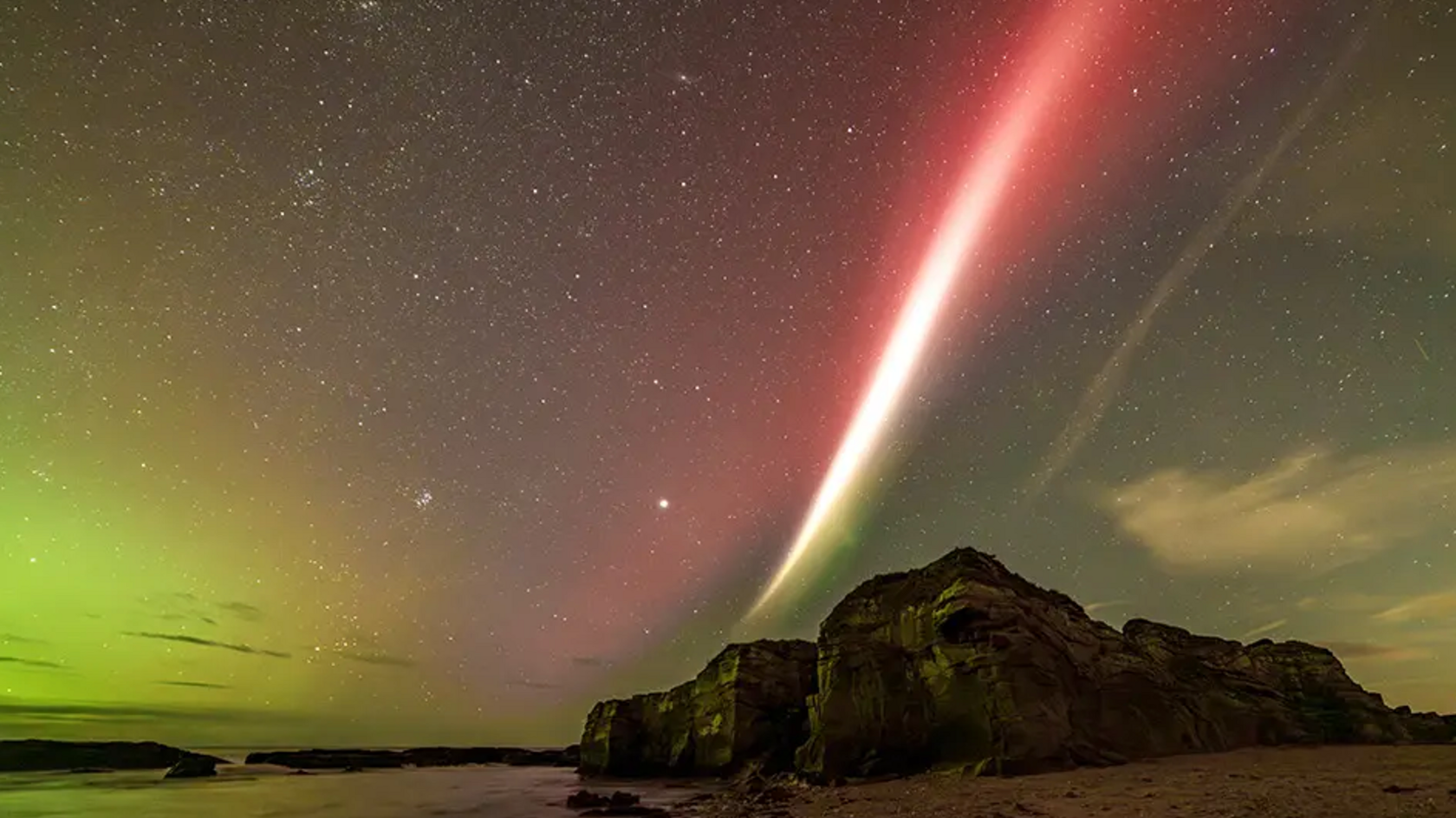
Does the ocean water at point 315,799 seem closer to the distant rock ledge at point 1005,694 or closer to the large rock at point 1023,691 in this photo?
the distant rock ledge at point 1005,694

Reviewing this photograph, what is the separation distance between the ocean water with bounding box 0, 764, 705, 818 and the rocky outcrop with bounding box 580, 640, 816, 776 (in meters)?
5.79

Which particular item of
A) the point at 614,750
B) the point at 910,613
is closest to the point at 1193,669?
the point at 910,613

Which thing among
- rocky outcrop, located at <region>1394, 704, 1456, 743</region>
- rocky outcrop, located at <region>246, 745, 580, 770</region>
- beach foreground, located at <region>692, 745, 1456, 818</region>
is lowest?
rocky outcrop, located at <region>246, 745, 580, 770</region>

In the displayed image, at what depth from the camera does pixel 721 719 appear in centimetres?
5650

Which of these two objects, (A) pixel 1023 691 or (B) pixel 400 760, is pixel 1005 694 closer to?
(A) pixel 1023 691

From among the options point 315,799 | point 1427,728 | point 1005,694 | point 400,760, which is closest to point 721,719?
point 1005,694

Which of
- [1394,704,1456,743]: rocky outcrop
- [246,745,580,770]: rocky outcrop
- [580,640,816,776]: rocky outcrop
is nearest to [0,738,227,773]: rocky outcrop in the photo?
[246,745,580,770]: rocky outcrop

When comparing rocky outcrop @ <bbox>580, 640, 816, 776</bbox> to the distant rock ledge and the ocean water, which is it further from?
the ocean water

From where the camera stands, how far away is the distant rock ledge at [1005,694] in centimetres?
3475

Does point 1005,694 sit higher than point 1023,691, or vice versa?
point 1023,691

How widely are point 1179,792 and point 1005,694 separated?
45.7 feet

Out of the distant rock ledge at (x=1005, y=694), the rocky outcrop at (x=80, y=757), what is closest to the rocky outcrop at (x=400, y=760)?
the rocky outcrop at (x=80, y=757)

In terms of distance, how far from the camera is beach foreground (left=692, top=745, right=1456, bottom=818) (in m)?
15.9

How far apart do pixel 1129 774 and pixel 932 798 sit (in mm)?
9145
